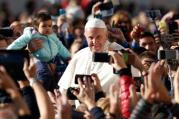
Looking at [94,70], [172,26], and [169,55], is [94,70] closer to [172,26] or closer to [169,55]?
[169,55]

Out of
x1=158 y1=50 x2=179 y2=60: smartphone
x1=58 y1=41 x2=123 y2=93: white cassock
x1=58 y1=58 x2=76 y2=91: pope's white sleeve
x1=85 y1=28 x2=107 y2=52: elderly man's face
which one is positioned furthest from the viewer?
x1=85 y1=28 x2=107 y2=52: elderly man's face

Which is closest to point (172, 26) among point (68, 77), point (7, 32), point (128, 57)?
point (7, 32)

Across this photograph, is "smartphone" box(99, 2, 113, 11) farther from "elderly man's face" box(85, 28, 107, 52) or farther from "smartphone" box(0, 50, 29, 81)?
"smartphone" box(0, 50, 29, 81)

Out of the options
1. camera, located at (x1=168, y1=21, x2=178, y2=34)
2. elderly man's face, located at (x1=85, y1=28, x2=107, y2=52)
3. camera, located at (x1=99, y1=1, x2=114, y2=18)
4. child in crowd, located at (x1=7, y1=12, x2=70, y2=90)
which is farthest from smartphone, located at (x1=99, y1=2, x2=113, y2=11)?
elderly man's face, located at (x1=85, y1=28, x2=107, y2=52)

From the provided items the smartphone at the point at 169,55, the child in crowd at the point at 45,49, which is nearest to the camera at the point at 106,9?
the child in crowd at the point at 45,49

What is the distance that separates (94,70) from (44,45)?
1064 millimetres

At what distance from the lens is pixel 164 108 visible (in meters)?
8.01

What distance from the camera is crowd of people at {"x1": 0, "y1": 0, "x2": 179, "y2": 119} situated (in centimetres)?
761

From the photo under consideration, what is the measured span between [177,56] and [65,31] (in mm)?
5729

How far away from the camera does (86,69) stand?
34.8 ft

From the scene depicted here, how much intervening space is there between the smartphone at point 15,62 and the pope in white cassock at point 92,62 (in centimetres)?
184

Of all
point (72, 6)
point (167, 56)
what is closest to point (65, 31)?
point (167, 56)

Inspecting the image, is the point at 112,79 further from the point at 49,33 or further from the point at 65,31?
the point at 65,31

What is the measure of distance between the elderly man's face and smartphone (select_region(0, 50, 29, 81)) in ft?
7.13
